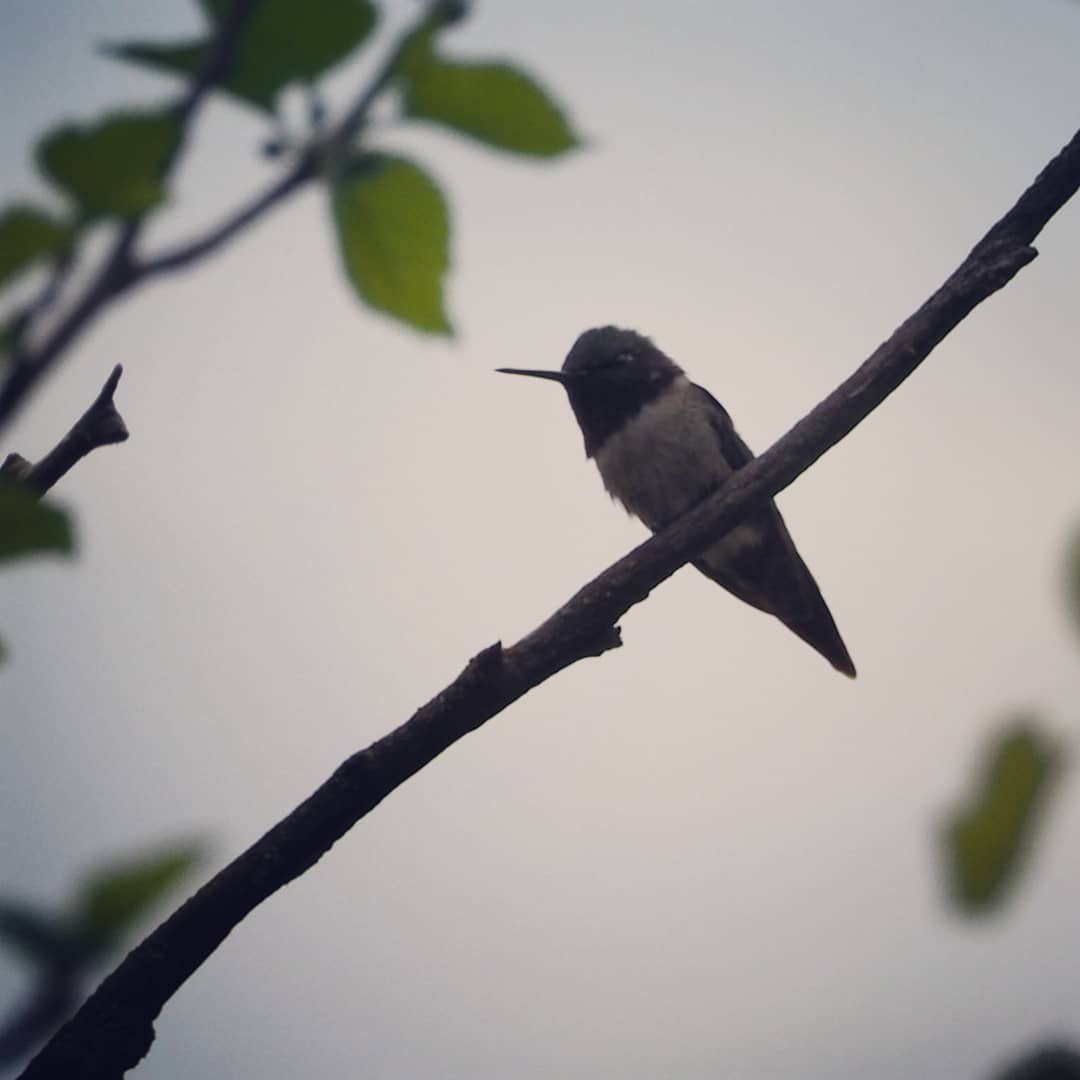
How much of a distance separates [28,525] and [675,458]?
734cm

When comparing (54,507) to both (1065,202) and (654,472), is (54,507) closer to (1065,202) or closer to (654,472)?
(1065,202)

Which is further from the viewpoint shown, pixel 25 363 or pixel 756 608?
pixel 756 608

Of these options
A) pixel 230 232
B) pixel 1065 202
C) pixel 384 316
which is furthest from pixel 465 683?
pixel 230 232

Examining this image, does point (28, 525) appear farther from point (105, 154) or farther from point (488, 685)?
Answer: point (488, 685)

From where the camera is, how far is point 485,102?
1.24 meters

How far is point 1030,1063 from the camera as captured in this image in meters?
0.94

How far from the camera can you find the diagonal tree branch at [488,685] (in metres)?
3.64

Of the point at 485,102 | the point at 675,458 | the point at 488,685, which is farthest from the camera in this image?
the point at 675,458

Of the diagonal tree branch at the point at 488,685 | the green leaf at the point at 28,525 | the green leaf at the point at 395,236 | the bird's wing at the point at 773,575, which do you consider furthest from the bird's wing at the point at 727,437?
the green leaf at the point at 28,525

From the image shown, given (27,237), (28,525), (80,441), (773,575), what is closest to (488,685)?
(80,441)

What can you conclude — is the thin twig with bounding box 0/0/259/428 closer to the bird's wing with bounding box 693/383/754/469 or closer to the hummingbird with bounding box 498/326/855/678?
the hummingbird with bounding box 498/326/855/678

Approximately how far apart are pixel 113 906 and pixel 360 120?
0.84m

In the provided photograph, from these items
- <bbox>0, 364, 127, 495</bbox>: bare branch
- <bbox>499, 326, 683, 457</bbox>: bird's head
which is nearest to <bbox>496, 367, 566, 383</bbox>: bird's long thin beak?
<bbox>499, 326, 683, 457</bbox>: bird's head

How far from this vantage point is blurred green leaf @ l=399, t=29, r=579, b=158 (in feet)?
3.96
